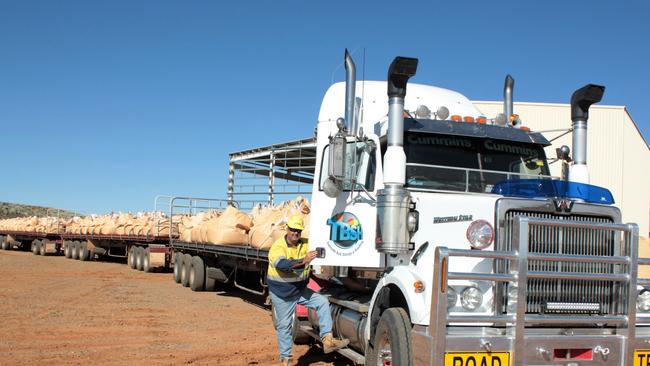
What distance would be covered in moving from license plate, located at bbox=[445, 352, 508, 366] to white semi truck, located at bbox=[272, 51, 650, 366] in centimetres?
1

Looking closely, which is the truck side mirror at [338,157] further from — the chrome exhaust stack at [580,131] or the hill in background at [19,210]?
the hill in background at [19,210]

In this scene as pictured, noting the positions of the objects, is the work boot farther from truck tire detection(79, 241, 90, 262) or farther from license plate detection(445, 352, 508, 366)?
truck tire detection(79, 241, 90, 262)

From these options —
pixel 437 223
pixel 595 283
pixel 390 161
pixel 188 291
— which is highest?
pixel 390 161

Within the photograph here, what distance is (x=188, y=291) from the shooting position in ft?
A: 56.5

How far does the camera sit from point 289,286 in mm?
7543

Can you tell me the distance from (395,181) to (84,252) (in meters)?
28.7

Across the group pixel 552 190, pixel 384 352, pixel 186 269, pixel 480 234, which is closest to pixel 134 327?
pixel 384 352

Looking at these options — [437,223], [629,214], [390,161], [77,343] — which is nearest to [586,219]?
[437,223]

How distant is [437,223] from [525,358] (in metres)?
1.50

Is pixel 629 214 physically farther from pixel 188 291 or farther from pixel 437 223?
pixel 437 223

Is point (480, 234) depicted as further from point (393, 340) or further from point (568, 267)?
point (393, 340)

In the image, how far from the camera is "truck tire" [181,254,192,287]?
716 inches

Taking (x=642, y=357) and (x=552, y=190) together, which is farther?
(x=552, y=190)

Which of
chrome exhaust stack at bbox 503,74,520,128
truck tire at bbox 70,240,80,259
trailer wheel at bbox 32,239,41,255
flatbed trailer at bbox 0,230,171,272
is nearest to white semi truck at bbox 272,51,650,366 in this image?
Result: chrome exhaust stack at bbox 503,74,520,128
